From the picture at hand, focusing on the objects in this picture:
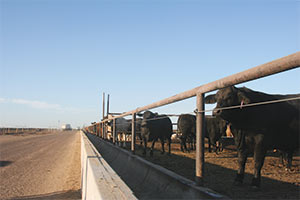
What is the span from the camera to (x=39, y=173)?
8.46 meters

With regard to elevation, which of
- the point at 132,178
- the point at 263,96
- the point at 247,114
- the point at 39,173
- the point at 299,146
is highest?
the point at 263,96

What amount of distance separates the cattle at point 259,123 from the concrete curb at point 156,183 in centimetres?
105

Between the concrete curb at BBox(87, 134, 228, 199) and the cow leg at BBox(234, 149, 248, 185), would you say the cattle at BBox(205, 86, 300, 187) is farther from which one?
the concrete curb at BBox(87, 134, 228, 199)

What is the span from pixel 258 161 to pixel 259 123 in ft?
1.68

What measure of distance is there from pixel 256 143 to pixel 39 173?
7038mm

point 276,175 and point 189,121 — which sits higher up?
point 189,121

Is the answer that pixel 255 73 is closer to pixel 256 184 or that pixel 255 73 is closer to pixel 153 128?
pixel 256 184

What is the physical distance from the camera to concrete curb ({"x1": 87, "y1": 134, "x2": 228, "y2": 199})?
9.40 ft

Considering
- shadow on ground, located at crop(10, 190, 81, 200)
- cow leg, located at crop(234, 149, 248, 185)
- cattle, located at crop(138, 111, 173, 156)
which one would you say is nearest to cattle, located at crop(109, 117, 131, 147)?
cattle, located at crop(138, 111, 173, 156)

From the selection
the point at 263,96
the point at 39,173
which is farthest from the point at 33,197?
the point at 263,96

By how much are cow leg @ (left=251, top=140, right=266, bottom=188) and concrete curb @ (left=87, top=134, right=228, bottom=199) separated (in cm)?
103

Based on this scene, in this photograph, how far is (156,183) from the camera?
3.94 meters

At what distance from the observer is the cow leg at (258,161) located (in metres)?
3.63

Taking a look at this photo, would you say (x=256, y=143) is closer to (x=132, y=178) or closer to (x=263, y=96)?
(x=263, y=96)
